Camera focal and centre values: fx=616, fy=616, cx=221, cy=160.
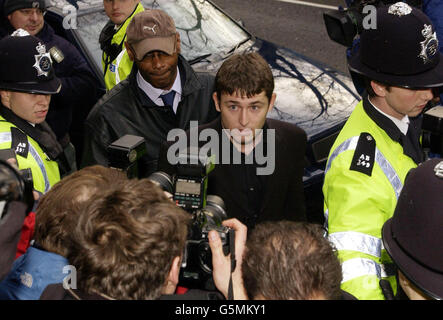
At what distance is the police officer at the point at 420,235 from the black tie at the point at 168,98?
223 cm

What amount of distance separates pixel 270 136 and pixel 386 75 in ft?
2.93

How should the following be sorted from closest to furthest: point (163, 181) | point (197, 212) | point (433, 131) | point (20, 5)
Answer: point (197, 212)
point (163, 181)
point (433, 131)
point (20, 5)

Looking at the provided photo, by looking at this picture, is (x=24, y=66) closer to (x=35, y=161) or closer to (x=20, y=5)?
(x=35, y=161)

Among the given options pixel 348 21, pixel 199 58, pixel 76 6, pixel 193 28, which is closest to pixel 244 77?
pixel 348 21

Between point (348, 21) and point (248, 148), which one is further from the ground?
point (348, 21)

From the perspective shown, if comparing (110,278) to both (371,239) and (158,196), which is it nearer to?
(158,196)

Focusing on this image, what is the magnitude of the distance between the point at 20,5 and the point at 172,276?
358cm

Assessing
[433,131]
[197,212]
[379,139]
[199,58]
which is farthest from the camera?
[199,58]

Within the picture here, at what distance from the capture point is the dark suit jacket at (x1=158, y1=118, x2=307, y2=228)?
3.72 metres

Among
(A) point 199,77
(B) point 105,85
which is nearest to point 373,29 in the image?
(A) point 199,77

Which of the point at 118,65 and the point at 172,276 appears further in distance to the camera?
the point at 118,65

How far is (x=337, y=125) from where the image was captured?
5105 millimetres

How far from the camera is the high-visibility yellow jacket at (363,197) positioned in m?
2.72

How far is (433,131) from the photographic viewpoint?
3.31 m
